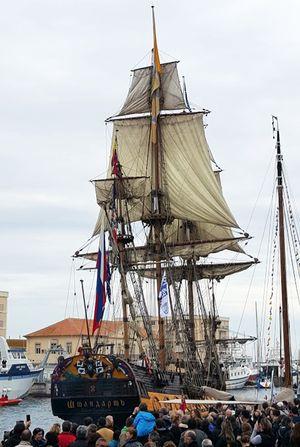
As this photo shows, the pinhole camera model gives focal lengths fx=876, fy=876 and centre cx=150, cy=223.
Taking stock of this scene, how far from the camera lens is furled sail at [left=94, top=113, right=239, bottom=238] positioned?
55.7m

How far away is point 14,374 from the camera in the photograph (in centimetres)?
8262

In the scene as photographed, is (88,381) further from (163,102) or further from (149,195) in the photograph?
(163,102)

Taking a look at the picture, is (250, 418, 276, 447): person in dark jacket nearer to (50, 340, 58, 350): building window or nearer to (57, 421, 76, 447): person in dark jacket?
(57, 421, 76, 447): person in dark jacket

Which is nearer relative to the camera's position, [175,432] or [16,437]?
[16,437]

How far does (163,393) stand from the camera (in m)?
39.1

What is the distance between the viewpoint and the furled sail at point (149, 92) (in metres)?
59.2

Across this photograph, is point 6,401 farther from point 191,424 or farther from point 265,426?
point 265,426

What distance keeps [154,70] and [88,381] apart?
29.5 meters

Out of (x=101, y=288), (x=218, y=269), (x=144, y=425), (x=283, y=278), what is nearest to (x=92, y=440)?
(x=144, y=425)

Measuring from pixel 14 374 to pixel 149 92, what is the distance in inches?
1390

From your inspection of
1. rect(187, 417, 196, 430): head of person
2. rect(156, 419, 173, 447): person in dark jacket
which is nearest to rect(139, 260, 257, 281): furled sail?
rect(156, 419, 173, 447): person in dark jacket

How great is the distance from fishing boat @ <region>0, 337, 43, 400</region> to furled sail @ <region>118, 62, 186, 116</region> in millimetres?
33008

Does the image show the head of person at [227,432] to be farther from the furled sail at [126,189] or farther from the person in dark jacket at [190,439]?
the furled sail at [126,189]

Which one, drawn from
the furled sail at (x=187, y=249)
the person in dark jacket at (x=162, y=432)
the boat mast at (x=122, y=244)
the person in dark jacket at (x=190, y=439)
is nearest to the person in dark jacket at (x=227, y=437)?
the person in dark jacket at (x=162, y=432)
